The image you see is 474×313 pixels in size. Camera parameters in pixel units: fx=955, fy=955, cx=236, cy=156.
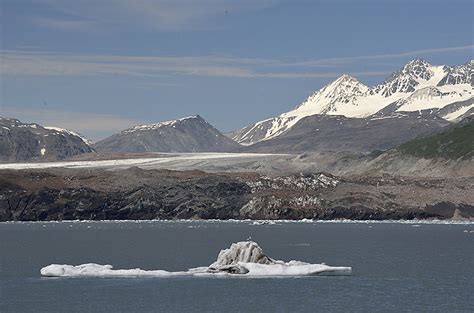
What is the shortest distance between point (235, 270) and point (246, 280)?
3.50m

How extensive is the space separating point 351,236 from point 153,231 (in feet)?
142

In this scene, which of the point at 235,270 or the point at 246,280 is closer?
the point at 246,280

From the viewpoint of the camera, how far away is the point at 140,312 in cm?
7731

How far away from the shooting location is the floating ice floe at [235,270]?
101 metres

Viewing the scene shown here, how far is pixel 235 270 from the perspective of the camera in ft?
333

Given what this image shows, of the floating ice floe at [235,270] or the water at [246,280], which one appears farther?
the floating ice floe at [235,270]

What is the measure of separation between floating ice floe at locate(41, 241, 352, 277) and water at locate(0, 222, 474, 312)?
2.09m

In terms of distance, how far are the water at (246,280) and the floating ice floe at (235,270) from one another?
209cm

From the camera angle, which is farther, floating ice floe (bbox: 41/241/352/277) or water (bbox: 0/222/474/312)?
floating ice floe (bbox: 41/241/352/277)

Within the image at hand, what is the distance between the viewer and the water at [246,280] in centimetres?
8100

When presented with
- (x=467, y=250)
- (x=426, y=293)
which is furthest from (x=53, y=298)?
(x=467, y=250)

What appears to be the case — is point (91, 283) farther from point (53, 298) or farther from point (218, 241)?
point (218, 241)

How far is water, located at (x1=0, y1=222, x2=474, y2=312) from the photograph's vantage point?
81.0 m

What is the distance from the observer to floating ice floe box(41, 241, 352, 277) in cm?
10138
